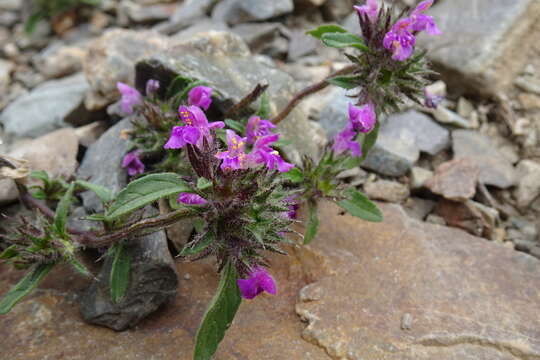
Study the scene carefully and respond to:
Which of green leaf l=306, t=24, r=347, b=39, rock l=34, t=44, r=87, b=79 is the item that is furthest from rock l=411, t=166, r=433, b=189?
rock l=34, t=44, r=87, b=79

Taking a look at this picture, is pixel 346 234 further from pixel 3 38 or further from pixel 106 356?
pixel 3 38

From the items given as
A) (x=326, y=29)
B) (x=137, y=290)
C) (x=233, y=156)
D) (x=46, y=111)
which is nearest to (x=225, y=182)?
(x=233, y=156)

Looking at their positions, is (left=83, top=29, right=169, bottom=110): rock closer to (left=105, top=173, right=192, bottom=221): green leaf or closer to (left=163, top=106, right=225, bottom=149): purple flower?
(left=163, top=106, right=225, bottom=149): purple flower

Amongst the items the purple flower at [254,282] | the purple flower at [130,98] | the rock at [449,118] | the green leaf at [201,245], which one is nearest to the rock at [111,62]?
the purple flower at [130,98]

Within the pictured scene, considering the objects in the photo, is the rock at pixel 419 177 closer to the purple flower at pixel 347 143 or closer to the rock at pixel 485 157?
the rock at pixel 485 157

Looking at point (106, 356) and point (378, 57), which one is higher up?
point (378, 57)

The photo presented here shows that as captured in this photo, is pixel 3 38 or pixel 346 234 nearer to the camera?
pixel 346 234

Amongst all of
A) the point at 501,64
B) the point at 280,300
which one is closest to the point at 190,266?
the point at 280,300

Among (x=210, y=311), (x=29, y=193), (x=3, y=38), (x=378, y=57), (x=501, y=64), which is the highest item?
(x=378, y=57)
